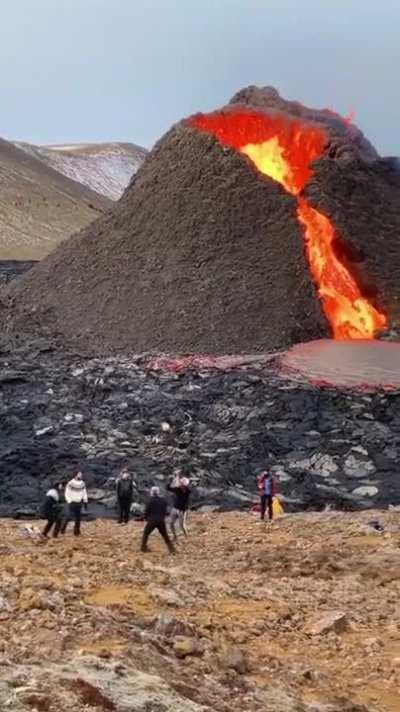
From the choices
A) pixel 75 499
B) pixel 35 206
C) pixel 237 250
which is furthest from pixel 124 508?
pixel 35 206

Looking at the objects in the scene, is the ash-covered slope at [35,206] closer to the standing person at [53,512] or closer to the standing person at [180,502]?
the standing person at [180,502]

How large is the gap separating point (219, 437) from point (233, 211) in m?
13.8

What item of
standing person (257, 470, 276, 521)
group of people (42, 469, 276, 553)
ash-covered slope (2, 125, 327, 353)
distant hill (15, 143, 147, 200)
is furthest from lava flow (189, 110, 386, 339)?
distant hill (15, 143, 147, 200)

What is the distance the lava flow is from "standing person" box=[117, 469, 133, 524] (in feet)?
53.9

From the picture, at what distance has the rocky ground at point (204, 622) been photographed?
244 inches

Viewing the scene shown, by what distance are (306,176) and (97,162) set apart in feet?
267

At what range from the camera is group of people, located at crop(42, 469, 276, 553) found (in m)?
12.3

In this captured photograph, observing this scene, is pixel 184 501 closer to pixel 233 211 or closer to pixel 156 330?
pixel 156 330

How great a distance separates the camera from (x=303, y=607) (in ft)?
32.6

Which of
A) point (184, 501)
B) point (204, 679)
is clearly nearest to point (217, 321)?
point (184, 501)

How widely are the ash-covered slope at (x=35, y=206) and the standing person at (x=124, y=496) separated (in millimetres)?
44111

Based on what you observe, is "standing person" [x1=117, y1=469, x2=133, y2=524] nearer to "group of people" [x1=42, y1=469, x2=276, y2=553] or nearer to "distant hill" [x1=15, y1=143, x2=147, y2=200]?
"group of people" [x1=42, y1=469, x2=276, y2=553]

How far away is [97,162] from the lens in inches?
4363

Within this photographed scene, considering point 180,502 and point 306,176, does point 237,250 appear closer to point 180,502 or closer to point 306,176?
point 306,176
